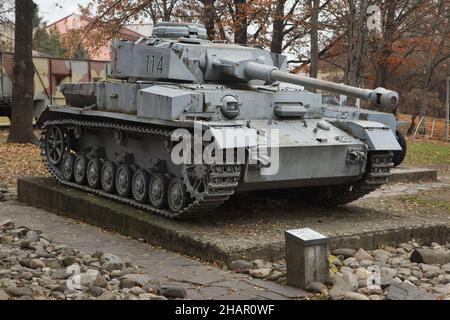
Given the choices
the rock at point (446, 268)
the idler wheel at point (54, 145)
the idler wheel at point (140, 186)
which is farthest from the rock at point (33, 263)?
the idler wheel at point (54, 145)

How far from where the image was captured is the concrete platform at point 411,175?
15.6 metres

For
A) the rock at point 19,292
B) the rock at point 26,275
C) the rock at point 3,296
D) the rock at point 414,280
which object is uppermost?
the rock at point 3,296

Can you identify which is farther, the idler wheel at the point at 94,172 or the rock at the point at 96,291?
the idler wheel at the point at 94,172

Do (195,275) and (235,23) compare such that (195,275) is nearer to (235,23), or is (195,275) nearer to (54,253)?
(54,253)

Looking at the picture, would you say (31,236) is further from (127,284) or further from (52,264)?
(127,284)

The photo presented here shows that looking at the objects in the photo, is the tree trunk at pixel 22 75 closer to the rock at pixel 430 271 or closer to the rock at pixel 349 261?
the rock at pixel 349 261

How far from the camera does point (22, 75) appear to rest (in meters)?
20.8

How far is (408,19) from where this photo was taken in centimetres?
3334

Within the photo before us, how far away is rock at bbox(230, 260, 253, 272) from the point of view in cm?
762

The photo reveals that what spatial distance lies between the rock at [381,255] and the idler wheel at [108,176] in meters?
4.30

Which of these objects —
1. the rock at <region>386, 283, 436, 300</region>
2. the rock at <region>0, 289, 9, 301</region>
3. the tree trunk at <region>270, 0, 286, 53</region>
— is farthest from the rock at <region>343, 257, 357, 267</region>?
the tree trunk at <region>270, 0, 286, 53</region>

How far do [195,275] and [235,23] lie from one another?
18943 millimetres

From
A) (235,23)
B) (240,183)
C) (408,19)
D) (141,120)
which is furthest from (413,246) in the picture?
(408,19)

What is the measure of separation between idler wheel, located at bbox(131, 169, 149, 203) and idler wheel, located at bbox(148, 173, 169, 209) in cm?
10
